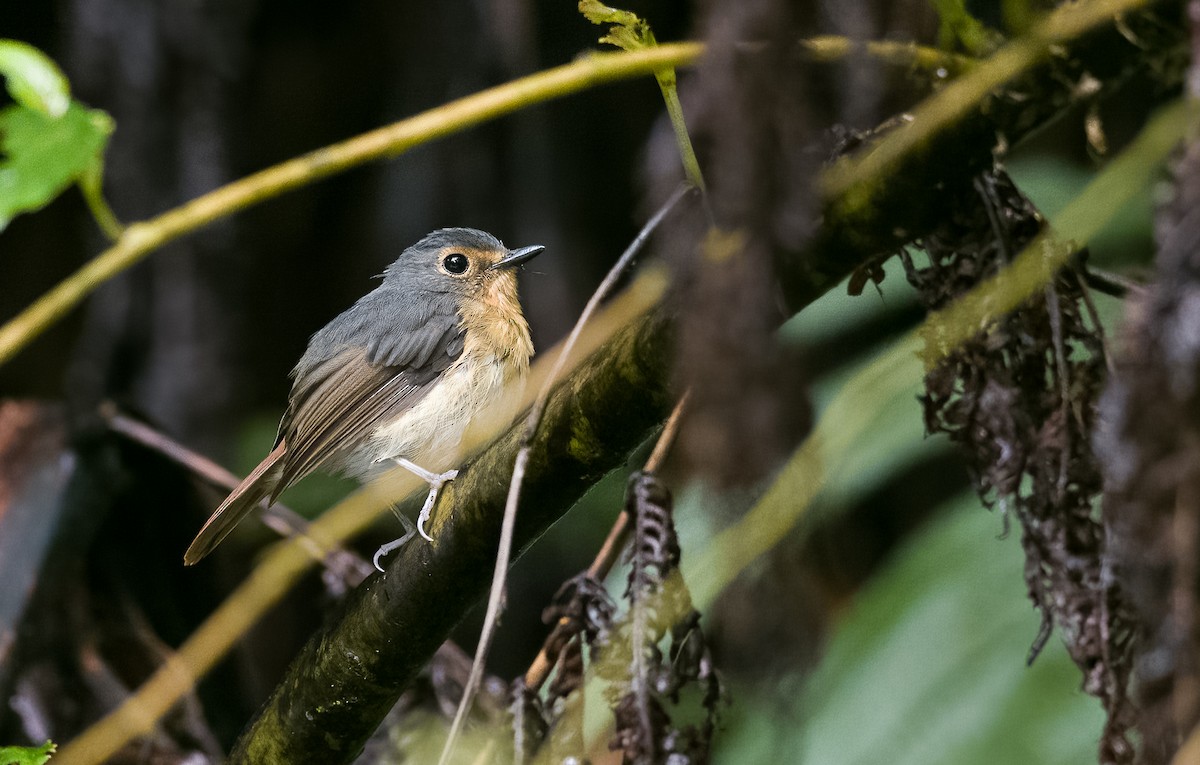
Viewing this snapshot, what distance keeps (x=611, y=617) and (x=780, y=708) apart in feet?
1.94

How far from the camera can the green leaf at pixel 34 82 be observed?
1.64 meters

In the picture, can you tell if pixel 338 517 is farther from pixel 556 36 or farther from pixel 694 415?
pixel 556 36

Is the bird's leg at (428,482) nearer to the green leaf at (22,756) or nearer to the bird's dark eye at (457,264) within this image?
the green leaf at (22,756)

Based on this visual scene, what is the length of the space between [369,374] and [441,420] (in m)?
0.26

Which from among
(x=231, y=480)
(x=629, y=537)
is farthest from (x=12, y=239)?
(x=629, y=537)

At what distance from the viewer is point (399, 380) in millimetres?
3191

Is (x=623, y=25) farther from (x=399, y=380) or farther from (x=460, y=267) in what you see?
(x=460, y=267)

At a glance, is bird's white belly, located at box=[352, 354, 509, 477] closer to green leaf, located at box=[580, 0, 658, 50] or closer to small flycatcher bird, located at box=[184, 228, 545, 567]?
small flycatcher bird, located at box=[184, 228, 545, 567]

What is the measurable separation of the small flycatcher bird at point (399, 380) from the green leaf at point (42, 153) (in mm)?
1289

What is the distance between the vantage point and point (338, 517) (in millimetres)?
2717

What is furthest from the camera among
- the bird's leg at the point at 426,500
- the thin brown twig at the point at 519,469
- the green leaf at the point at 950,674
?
the bird's leg at the point at 426,500

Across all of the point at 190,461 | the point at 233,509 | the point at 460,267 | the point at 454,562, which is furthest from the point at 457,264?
the point at 454,562

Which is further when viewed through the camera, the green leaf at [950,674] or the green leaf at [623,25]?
the green leaf at [950,674]

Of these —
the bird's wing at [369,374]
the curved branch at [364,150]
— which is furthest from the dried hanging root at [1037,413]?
the bird's wing at [369,374]
